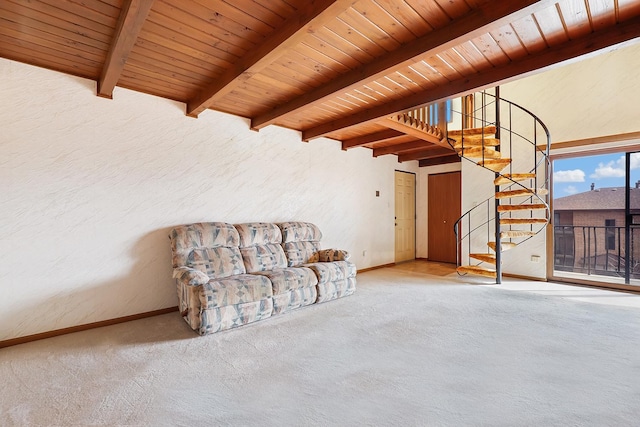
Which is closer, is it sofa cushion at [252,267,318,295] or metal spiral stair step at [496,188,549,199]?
sofa cushion at [252,267,318,295]

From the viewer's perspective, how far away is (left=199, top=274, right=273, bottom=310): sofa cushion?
2.80m

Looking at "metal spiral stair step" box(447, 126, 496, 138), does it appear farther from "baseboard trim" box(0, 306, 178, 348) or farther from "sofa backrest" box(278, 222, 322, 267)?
"baseboard trim" box(0, 306, 178, 348)

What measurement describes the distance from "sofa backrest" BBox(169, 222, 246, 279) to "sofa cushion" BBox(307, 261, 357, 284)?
951mm

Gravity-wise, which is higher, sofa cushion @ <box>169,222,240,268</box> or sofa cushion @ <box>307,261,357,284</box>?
sofa cushion @ <box>169,222,240,268</box>

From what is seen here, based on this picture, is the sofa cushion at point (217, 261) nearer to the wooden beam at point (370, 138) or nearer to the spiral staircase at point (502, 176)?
the wooden beam at point (370, 138)

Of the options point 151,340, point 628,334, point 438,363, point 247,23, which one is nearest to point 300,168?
point 247,23

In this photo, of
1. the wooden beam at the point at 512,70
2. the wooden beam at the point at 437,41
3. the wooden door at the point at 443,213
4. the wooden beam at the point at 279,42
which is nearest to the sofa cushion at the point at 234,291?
the wooden beam at the point at 279,42

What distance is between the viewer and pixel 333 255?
429 cm

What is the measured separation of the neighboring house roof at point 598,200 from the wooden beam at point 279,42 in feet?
17.0

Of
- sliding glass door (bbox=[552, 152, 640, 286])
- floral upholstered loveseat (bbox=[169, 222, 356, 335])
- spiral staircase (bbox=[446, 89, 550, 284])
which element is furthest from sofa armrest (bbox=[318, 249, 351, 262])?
sliding glass door (bbox=[552, 152, 640, 286])

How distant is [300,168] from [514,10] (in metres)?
3.45

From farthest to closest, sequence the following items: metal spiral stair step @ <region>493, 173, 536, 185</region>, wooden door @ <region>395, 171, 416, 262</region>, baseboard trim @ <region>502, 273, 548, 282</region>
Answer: wooden door @ <region>395, 171, 416, 262</region>, baseboard trim @ <region>502, 273, 548, 282</region>, metal spiral stair step @ <region>493, 173, 536, 185</region>

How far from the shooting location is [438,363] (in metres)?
2.25

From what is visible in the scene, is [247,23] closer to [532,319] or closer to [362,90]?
[362,90]
